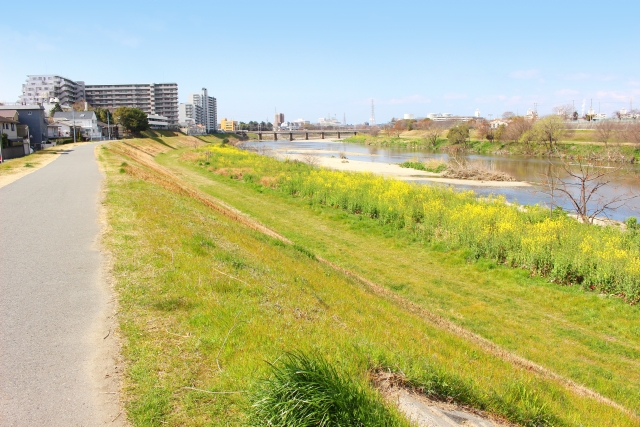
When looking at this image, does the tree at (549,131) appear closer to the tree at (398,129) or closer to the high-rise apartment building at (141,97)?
the tree at (398,129)

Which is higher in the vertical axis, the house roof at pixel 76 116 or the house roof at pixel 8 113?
the house roof at pixel 76 116

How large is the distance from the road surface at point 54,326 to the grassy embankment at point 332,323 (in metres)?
0.33

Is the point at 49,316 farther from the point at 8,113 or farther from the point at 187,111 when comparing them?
the point at 187,111

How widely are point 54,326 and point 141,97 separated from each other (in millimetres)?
142463

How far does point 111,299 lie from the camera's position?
21.1 feet

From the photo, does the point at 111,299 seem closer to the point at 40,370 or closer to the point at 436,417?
the point at 40,370

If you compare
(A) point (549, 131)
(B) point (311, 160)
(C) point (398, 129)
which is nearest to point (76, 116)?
(B) point (311, 160)

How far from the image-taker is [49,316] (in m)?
5.82

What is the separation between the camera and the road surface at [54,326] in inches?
158

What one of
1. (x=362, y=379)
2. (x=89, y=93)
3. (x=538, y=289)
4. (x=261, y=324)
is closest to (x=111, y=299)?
(x=261, y=324)

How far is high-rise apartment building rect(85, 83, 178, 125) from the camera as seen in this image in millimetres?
133375

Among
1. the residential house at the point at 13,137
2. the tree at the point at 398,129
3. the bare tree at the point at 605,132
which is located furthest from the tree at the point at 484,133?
the residential house at the point at 13,137

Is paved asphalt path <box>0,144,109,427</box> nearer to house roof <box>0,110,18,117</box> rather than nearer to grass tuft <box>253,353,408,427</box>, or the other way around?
grass tuft <box>253,353,408,427</box>

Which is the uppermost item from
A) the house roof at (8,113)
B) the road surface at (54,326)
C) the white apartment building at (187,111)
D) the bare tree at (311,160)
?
the white apartment building at (187,111)
